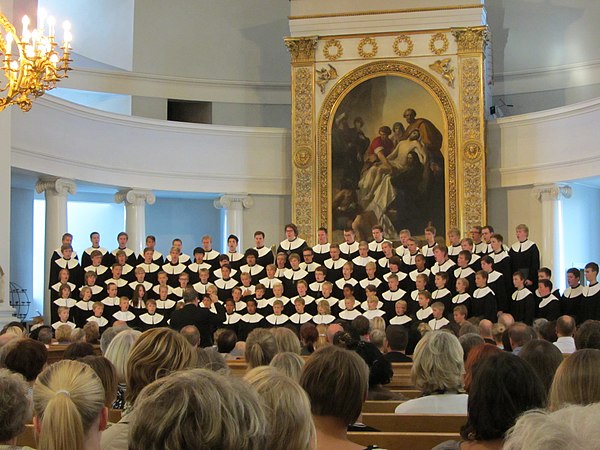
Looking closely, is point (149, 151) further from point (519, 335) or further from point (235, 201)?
point (519, 335)

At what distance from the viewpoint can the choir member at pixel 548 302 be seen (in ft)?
42.3

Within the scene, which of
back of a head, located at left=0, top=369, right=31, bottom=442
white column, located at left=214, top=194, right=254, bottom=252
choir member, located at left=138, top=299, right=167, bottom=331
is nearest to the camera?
back of a head, located at left=0, top=369, right=31, bottom=442

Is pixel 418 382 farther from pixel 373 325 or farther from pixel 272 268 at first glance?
pixel 272 268

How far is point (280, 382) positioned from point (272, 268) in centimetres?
1168

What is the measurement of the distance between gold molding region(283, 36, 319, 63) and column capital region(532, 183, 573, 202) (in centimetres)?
521

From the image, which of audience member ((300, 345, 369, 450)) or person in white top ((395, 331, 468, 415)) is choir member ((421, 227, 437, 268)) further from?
audience member ((300, 345, 369, 450))

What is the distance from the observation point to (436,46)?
18.5 metres

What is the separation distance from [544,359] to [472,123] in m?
14.1

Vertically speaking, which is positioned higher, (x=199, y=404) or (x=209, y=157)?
(x=209, y=157)

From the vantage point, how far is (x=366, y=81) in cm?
1895

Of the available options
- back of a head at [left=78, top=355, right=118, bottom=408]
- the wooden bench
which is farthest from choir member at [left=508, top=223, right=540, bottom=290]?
back of a head at [left=78, top=355, right=118, bottom=408]

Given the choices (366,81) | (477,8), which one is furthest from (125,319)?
(477,8)

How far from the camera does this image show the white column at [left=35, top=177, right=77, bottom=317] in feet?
56.1

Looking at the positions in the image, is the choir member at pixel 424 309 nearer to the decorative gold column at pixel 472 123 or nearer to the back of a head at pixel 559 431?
the decorative gold column at pixel 472 123
